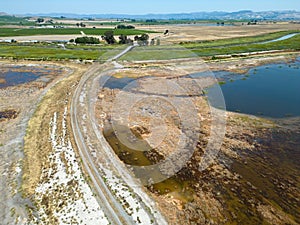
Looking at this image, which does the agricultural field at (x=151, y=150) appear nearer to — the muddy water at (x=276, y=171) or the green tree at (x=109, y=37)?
the muddy water at (x=276, y=171)

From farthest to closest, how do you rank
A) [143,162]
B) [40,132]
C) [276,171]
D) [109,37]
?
1. [109,37]
2. [40,132]
3. [143,162]
4. [276,171]

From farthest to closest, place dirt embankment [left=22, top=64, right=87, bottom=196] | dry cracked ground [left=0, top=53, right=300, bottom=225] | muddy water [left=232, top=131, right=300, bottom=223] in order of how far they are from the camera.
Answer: dirt embankment [left=22, top=64, right=87, bottom=196]
muddy water [left=232, top=131, right=300, bottom=223]
dry cracked ground [left=0, top=53, right=300, bottom=225]

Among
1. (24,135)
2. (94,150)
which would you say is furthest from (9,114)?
(94,150)

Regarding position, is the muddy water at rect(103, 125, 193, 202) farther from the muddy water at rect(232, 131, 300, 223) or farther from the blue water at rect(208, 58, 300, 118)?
the blue water at rect(208, 58, 300, 118)

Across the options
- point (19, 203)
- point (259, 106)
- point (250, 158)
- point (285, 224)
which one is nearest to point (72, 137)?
point (19, 203)

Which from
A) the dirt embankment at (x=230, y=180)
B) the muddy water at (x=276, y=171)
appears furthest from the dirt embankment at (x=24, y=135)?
the muddy water at (x=276, y=171)

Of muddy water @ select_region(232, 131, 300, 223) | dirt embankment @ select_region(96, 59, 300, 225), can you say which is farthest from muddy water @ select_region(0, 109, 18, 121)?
muddy water @ select_region(232, 131, 300, 223)

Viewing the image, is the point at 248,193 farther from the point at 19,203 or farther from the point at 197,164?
the point at 19,203

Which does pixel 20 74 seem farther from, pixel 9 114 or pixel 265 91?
pixel 265 91
